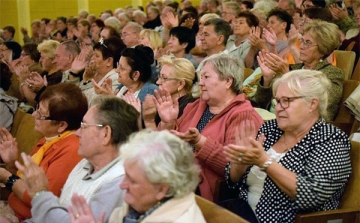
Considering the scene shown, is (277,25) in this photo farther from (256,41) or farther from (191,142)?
(191,142)

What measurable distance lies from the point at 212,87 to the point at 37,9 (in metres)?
9.42

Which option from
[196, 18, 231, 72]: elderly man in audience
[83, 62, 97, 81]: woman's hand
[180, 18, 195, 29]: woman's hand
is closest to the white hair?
[83, 62, 97, 81]: woman's hand

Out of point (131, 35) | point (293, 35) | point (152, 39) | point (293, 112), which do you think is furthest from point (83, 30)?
point (293, 112)

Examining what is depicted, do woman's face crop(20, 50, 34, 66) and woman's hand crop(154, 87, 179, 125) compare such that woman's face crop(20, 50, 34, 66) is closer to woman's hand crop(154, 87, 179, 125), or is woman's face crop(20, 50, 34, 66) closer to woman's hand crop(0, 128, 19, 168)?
woman's hand crop(0, 128, 19, 168)

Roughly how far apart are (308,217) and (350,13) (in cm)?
470

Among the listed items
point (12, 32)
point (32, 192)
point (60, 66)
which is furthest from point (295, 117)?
point (12, 32)

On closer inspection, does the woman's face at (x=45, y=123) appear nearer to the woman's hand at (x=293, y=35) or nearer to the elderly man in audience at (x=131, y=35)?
the woman's hand at (x=293, y=35)

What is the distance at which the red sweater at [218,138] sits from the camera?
2.76 metres

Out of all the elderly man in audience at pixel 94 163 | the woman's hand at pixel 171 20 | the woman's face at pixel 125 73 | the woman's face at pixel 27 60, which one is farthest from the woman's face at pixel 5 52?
the elderly man in audience at pixel 94 163

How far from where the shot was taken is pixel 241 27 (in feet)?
18.0

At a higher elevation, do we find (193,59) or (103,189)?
(103,189)

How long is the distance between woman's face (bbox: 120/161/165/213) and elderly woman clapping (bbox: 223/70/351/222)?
0.47 m

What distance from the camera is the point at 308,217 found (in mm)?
2240

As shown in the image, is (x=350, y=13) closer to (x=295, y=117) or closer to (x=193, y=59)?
(x=193, y=59)
